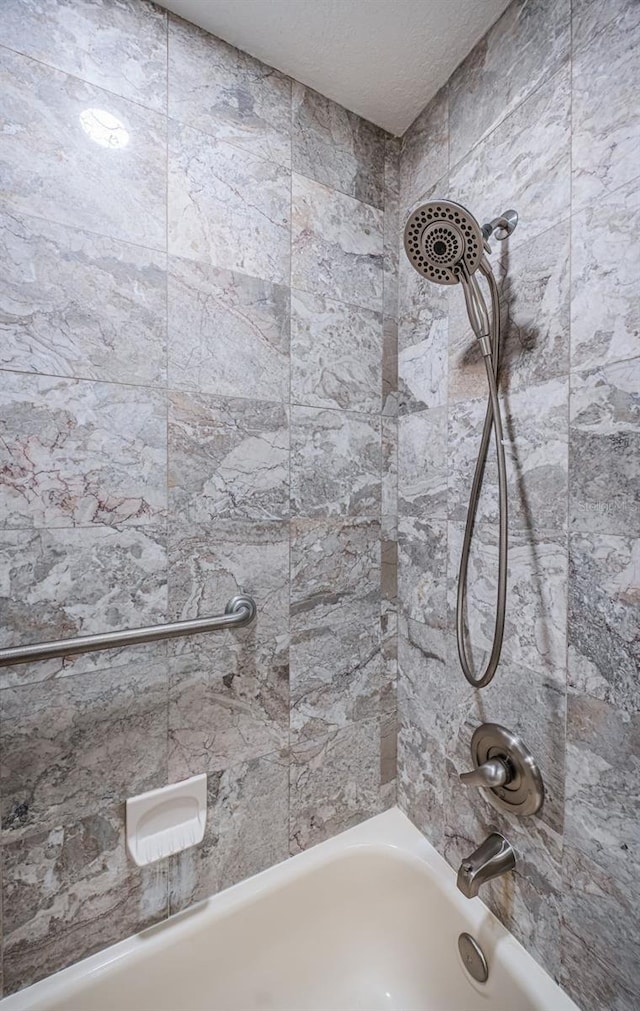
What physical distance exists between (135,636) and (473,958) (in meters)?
1.05

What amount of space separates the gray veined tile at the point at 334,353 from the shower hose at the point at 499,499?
36 cm

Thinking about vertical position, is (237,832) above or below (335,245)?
below

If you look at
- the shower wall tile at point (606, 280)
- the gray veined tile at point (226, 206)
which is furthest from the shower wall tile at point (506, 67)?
the gray veined tile at point (226, 206)

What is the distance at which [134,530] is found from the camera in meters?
0.92

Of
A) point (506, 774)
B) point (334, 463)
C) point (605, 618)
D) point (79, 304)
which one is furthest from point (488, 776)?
point (79, 304)

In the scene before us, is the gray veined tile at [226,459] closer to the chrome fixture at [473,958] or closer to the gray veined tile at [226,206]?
the gray veined tile at [226,206]

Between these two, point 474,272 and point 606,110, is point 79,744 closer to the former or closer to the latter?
point 474,272

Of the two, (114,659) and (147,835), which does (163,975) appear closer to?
(147,835)

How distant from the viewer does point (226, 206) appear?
1.01m

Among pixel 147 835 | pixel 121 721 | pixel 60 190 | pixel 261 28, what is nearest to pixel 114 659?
pixel 121 721

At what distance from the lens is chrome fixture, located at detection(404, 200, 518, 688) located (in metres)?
0.83

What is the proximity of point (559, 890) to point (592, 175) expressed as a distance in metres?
1.37

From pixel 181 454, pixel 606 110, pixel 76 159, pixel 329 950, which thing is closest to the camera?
pixel 606 110

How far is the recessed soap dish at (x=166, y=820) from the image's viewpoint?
91 cm
